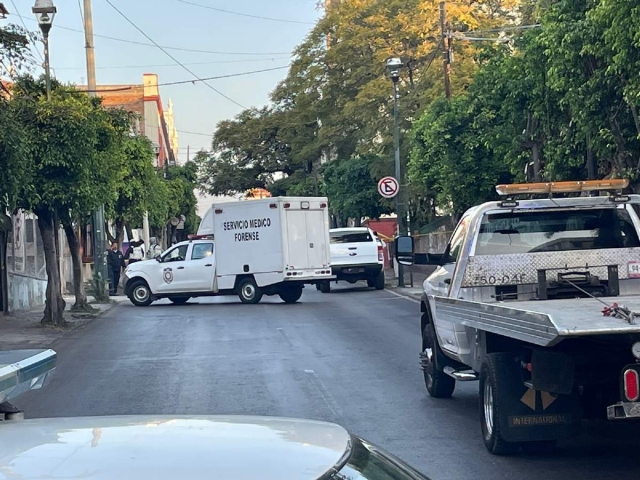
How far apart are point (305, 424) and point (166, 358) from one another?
1228 centimetres

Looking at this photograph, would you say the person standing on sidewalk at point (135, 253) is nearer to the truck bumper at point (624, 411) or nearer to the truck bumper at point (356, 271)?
the truck bumper at point (356, 271)

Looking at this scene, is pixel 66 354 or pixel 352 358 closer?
pixel 352 358

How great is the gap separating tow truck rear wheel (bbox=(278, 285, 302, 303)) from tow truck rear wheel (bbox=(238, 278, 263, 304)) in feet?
2.07

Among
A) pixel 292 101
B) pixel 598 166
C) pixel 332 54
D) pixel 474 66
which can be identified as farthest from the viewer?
pixel 292 101

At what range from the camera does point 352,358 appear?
46.2ft

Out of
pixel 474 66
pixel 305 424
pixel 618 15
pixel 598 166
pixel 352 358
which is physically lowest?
pixel 352 358

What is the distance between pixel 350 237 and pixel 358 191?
13346 mm

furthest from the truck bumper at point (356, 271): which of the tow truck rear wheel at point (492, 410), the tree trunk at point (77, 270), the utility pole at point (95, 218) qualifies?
the tow truck rear wheel at point (492, 410)

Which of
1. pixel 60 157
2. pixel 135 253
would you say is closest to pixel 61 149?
pixel 60 157

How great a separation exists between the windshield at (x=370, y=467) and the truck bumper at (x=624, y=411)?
3764 mm

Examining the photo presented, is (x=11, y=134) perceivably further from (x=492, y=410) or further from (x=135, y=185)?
(x=135, y=185)

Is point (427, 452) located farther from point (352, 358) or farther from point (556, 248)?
point (352, 358)

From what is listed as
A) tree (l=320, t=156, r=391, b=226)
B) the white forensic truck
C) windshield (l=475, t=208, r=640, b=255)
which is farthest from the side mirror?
tree (l=320, t=156, r=391, b=226)

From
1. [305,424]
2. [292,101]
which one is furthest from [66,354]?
[292,101]
